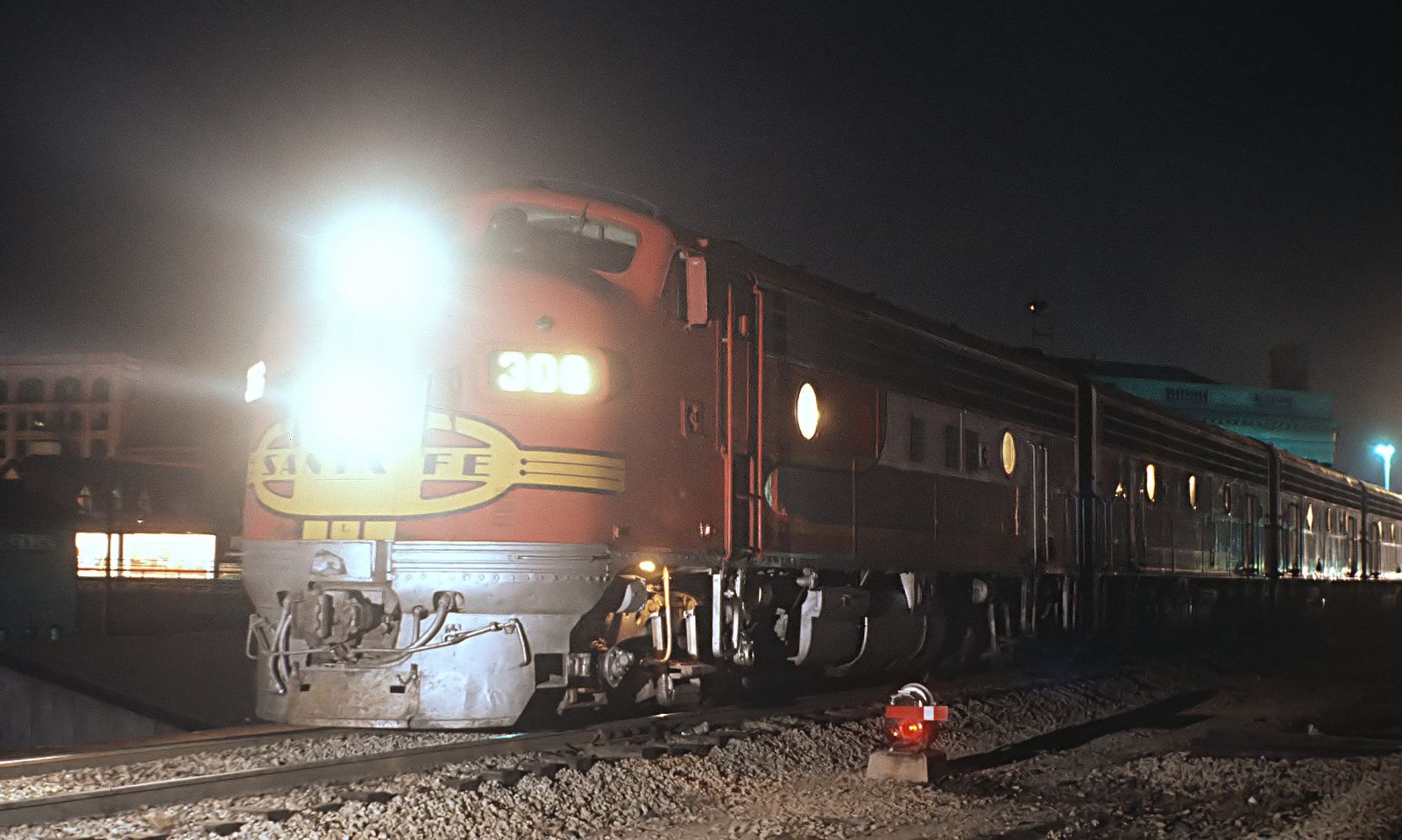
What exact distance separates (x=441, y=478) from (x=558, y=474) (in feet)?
2.40

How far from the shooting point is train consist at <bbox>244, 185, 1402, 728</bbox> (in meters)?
7.87

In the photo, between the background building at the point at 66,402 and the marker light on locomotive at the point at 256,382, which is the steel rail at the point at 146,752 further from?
the background building at the point at 66,402

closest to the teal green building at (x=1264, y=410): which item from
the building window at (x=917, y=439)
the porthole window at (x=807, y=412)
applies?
the building window at (x=917, y=439)

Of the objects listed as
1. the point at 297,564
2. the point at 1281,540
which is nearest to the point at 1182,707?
the point at 297,564

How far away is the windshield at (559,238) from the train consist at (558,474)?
0.05 feet

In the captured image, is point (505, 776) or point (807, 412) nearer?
point (505, 776)

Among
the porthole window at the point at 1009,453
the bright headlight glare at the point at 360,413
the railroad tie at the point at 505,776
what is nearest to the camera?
the railroad tie at the point at 505,776

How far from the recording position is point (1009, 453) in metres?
13.6

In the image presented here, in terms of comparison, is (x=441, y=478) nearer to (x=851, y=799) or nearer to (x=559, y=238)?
(x=559, y=238)

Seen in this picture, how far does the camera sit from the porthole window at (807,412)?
9.93m

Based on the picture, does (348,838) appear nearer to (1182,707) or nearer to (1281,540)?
(1182,707)

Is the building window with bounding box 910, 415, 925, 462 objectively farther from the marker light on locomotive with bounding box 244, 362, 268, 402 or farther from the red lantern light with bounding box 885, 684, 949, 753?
the marker light on locomotive with bounding box 244, 362, 268, 402

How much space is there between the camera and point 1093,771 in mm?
8469

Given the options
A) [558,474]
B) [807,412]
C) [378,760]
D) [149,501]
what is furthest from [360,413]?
[149,501]
